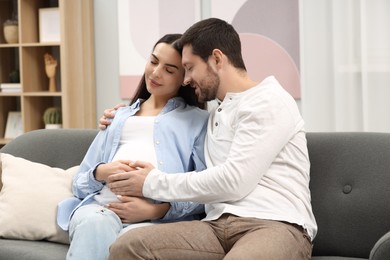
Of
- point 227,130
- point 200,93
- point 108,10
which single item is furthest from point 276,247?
point 108,10

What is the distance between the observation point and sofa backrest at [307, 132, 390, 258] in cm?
229

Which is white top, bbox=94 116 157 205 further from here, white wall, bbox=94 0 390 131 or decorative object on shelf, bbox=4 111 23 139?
decorative object on shelf, bbox=4 111 23 139

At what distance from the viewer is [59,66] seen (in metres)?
4.62

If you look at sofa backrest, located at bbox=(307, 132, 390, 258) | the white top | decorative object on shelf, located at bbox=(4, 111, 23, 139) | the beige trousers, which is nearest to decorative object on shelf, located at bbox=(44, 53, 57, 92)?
decorative object on shelf, located at bbox=(4, 111, 23, 139)

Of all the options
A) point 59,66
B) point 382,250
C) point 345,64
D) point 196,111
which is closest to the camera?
point 382,250

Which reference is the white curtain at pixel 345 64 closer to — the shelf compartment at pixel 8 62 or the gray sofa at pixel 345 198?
the gray sofa at pixel 345 198

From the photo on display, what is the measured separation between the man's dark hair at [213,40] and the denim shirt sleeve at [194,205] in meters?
0.30

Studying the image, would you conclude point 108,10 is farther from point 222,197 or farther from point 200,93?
point 222,197

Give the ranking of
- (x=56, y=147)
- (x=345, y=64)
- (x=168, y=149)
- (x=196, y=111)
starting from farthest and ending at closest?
(x=345, y=64) → (x=56, y=147) → (x=196, y=111) → (x=168, y=149)

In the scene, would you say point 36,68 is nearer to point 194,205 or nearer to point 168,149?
point 168,149

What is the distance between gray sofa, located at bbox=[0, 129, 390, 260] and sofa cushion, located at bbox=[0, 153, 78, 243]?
0.14 feet

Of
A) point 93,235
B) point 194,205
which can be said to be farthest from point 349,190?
point 93,235

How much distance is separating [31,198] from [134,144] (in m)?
0.45

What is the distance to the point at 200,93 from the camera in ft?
7.67
